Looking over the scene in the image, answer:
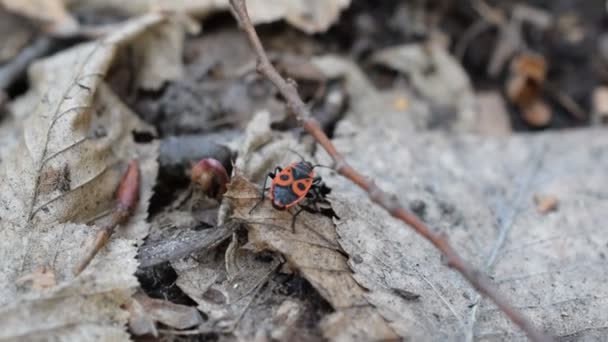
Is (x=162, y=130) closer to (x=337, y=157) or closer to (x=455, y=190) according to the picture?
(x=337, y=157)

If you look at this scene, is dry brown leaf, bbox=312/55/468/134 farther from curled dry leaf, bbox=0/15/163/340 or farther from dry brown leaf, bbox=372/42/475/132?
curled dry leaf, bbox=0/15/163/340

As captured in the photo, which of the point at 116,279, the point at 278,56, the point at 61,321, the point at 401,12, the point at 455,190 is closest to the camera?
the point at 61,321

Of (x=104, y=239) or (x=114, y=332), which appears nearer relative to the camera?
(x=114, y=332)

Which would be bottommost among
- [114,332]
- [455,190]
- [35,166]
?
[455,190]

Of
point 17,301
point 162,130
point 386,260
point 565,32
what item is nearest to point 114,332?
point 17,301

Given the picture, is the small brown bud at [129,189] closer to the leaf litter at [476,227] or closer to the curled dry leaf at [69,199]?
the curled dry leaf at [69,199]

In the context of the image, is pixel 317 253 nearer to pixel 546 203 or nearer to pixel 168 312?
pixel 168 312

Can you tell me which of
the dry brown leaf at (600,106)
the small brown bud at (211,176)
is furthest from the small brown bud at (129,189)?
the dry brown leaf at (600,106)
